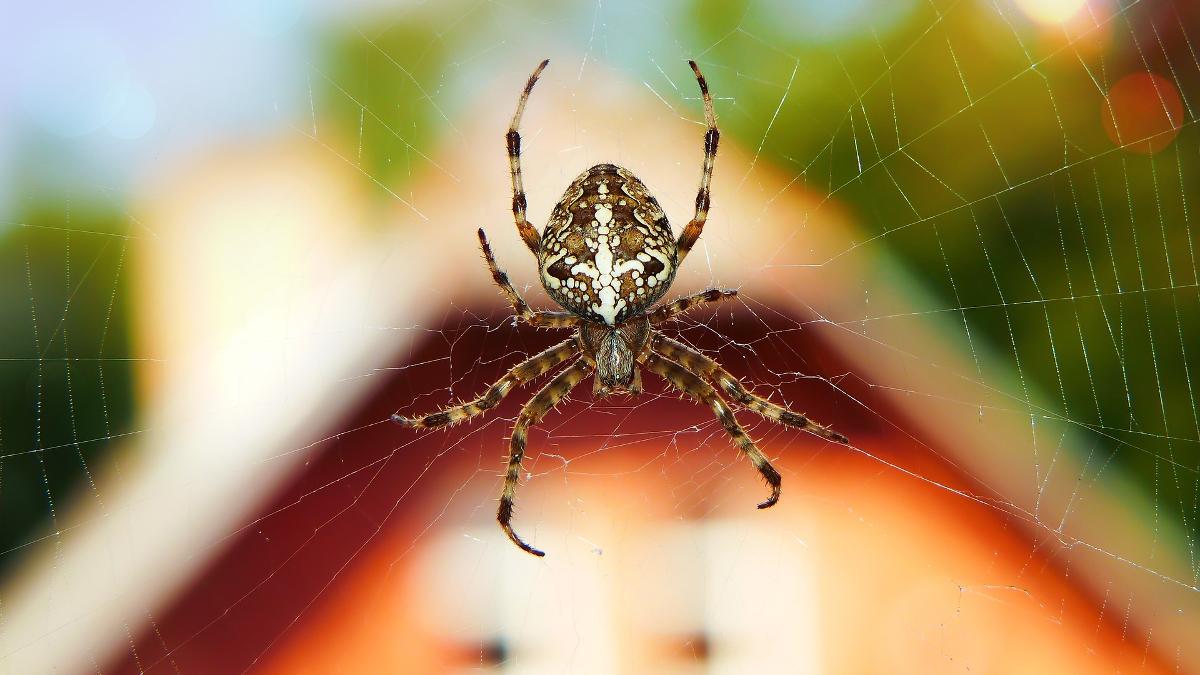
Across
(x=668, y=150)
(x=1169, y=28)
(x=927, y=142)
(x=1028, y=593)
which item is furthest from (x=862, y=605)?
(x=1169, y=28)

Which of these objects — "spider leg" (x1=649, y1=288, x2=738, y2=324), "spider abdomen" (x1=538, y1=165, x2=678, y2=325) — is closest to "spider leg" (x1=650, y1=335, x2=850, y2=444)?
"spider leg" (x1=649, y1=288, x2=738, y2=324)

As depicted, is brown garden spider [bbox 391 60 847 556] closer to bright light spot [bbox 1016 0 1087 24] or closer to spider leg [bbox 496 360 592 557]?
spider leg [bbox 496 360 592 557]

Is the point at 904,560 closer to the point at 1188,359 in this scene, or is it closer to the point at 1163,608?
the point at 1163,608

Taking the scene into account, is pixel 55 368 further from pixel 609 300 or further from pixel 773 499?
pixel 773 499

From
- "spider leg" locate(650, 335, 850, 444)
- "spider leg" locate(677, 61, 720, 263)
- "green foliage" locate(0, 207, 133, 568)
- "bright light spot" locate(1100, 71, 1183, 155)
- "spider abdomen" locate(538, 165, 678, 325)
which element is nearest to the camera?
"spider abdomen" locate(538, 165, 678, 325)

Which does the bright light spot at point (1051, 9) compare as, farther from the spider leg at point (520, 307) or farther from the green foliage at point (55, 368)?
the green foliage at point (55, 368)

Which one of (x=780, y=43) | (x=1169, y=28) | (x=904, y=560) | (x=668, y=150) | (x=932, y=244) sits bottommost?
(x=904, y=560)
